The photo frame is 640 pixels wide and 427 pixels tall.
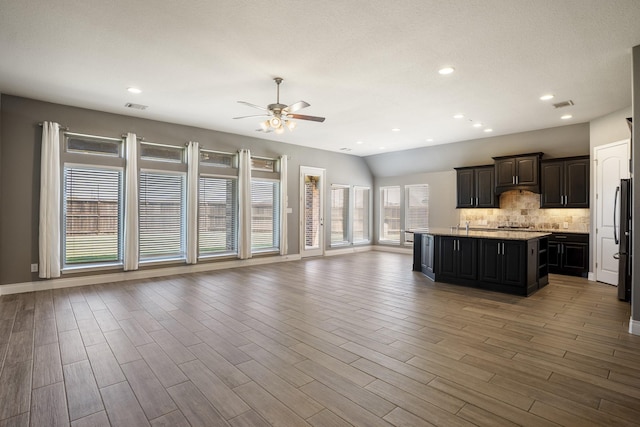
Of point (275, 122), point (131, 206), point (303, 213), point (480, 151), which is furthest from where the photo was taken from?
point (303, 213)

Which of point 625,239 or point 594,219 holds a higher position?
point 594,219

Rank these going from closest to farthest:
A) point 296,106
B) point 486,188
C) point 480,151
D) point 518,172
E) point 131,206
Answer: point 296,106 → point 131,206 → point 518,172 → point 486,188 → point 480,151

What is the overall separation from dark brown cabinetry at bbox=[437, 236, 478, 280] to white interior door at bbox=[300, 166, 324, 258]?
4030 mm

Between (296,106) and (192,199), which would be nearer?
(296,106)

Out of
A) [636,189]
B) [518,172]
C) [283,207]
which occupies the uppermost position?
[518,172]

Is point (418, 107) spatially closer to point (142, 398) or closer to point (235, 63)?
point (235, 63)

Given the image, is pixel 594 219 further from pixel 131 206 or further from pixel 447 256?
pixel 131 206

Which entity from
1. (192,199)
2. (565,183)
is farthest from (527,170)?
(192,199)

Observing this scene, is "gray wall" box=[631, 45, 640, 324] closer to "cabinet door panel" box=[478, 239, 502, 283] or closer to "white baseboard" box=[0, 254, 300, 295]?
"cabinet door panel" box=[478, 239, 502, 283]

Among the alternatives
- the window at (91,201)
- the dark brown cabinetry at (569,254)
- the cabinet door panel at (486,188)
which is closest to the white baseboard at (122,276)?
the window at (91,201)

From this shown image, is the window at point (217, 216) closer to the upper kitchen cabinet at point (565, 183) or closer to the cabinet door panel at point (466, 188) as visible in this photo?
the cabinet door panel at point (466, 188)

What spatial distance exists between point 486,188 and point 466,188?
0.49 meters

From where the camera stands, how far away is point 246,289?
5371 mm

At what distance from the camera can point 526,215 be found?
762cm
